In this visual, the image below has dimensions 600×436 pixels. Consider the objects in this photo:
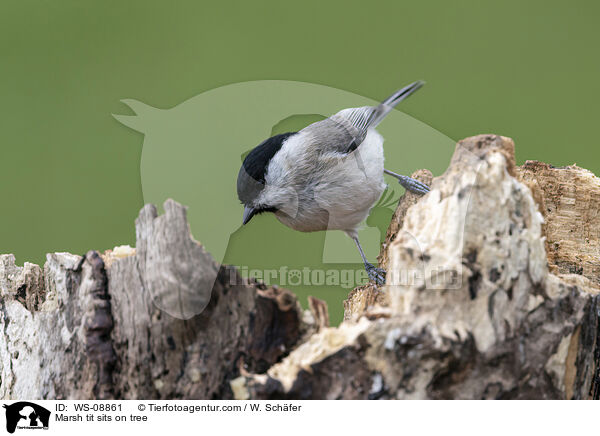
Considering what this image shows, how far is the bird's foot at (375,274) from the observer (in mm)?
1758

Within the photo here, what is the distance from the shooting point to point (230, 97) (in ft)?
4.31

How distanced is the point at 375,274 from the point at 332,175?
33cm

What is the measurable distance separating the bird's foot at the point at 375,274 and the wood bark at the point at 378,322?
0.65 metres

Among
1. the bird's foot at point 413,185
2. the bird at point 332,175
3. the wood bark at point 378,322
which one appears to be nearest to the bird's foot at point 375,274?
the bird at point 332,175

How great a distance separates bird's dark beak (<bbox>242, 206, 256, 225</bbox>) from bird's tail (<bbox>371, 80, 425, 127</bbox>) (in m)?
0.53

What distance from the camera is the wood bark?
3.05 ft

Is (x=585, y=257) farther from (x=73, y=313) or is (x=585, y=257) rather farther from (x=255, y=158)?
(x=73, y=313)

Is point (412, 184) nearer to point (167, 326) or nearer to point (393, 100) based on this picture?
point (393, 100)

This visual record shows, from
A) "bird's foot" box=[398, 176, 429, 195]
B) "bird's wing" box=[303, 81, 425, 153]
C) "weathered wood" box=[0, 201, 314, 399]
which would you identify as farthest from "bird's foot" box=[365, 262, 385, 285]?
"weathered wood" box=[0, 201, 314, 399]

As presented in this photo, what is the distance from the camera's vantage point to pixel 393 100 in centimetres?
171
